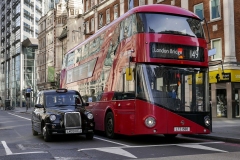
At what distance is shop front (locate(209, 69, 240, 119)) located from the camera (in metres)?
24.5

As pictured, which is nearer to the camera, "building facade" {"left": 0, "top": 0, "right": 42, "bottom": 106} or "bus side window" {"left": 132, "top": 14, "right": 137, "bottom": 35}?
"bus side window" {"left": 132, "top": 14, "right": 137, "bottom": 35}

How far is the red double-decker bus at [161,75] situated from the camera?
1123 centimetres

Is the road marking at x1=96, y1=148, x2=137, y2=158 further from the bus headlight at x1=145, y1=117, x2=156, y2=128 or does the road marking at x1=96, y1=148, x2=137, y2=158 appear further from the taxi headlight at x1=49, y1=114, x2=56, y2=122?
the taxi headlight at x1=49, y1=114, x2=56, y2=122

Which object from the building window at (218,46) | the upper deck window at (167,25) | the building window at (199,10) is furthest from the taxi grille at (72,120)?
the building window at (199,10)

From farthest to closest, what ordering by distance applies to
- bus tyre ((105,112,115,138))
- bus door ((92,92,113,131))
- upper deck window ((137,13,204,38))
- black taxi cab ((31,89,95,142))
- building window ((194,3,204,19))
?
building window ((194,3,204,19)) → bus door ((92,92,113,131)) → bus tyre ((105,112,115,138)) → black taxi cab ((31,89,95,142)) → upper deck window ((137,13,204,38))

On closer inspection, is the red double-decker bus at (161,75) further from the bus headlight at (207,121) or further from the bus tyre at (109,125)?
the bus tyre at (109,125)

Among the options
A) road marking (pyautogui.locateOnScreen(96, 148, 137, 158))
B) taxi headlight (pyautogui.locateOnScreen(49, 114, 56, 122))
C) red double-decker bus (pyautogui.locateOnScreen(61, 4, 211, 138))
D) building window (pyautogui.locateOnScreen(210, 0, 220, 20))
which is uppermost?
building window (pyautogui.locateOnScreen(210, 0, 220, 20))

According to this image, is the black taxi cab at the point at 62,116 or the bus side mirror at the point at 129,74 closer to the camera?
the bus side mirror at the point at 129,74

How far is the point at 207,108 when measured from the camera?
11.8m

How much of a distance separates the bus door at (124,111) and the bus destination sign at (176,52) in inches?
58.7

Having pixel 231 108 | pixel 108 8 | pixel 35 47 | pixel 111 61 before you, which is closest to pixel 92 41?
pixel 111 61

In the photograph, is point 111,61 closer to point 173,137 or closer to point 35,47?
point 173,137

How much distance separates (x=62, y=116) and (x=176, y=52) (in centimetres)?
428

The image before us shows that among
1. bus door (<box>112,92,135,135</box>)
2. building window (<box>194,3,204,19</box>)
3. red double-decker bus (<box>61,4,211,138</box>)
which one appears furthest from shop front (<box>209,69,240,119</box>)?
bus door (<box>112,92,135,135</box>)
